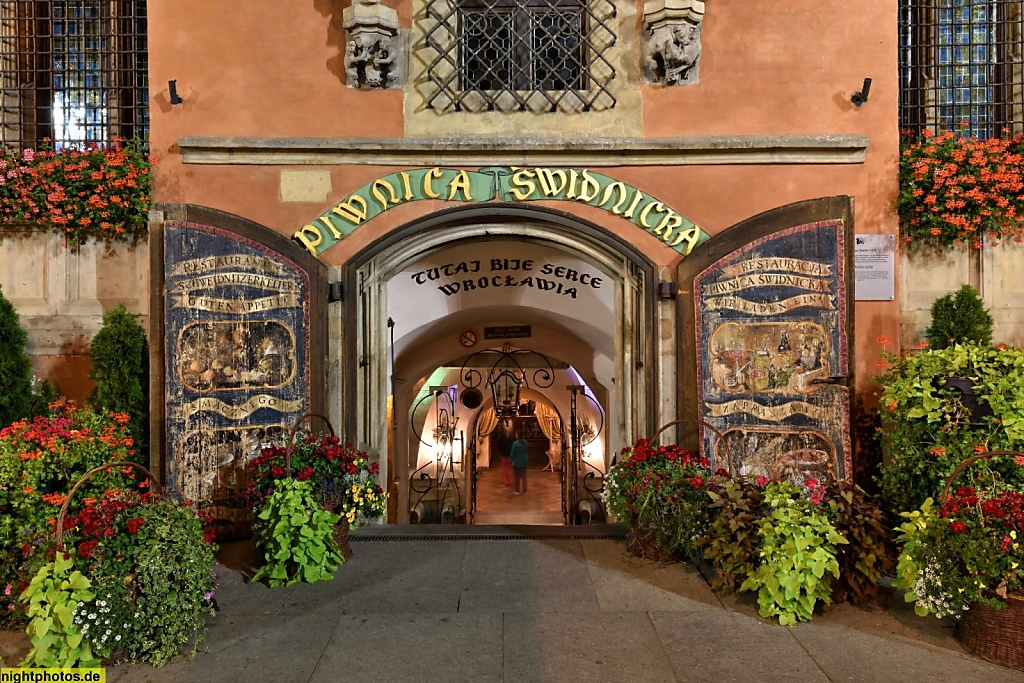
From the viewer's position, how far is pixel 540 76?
251 inches

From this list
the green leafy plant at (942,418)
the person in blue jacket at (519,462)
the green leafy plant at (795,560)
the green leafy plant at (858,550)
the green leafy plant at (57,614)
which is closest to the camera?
the green leafy plant at (57,614)

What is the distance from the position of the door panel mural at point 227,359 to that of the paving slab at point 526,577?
5.80 feet

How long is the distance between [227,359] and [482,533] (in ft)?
7.59

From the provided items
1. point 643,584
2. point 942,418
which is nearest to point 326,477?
point 643,584

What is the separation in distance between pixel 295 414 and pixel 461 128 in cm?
257

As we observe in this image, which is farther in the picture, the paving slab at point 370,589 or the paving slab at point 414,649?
the paving slab at point 370,589

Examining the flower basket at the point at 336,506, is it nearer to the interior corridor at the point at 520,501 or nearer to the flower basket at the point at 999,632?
Result: the flower basket at the point at 999,632

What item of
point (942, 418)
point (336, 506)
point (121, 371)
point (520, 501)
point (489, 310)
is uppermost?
point (489, 310)

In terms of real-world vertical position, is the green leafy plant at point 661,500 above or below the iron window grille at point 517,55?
below

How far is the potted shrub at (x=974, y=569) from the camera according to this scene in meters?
3.45

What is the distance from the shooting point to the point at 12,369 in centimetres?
591

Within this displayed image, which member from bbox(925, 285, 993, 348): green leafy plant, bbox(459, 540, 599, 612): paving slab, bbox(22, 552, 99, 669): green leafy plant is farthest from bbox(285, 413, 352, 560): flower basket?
bbox(925, 285, 993, 348): green leafy plant

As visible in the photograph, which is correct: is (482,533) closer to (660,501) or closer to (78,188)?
(660,501)

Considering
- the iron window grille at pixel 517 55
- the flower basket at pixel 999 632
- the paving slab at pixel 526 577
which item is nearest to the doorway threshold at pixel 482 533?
the paving slab at pixel 526 577
